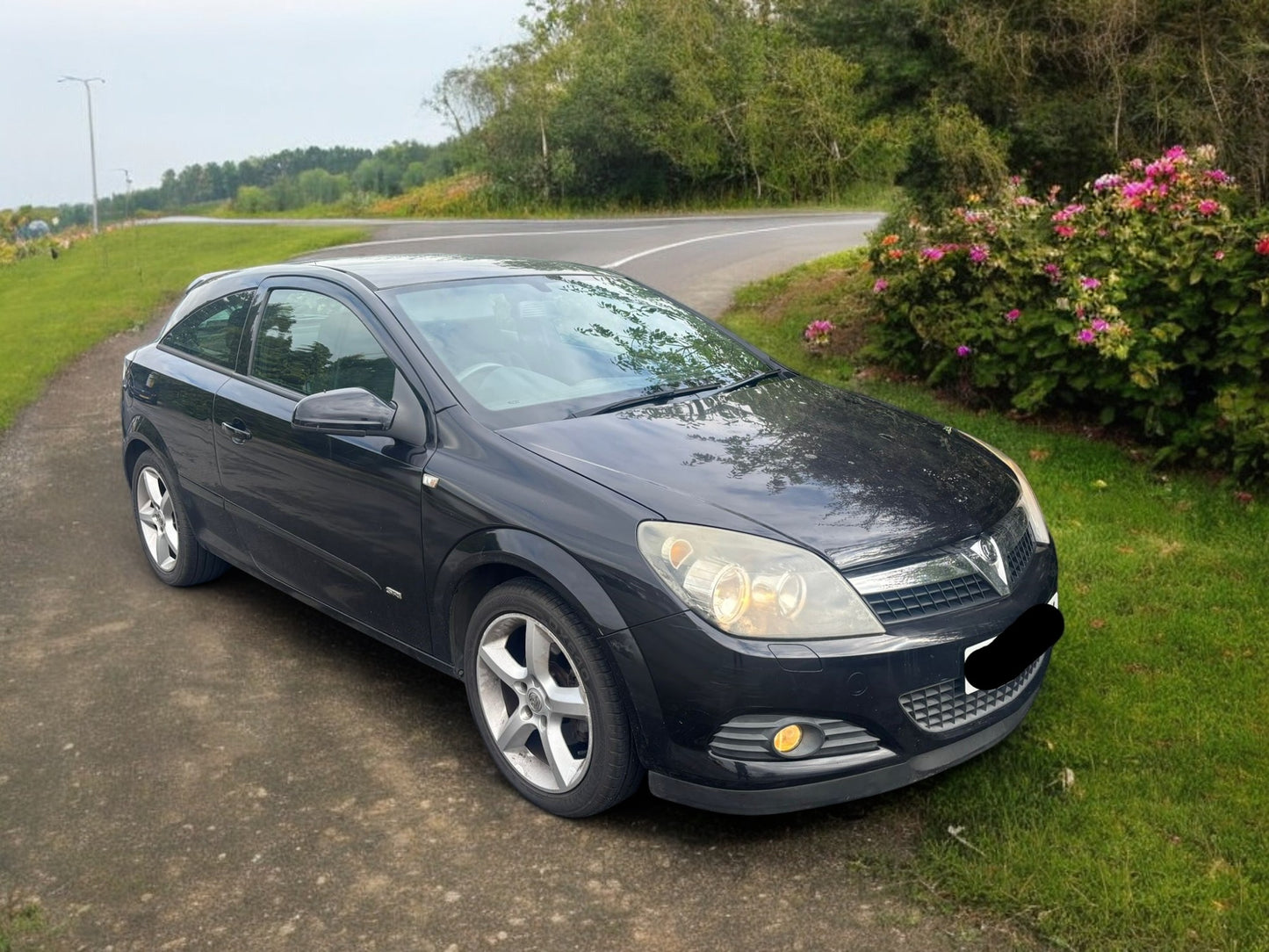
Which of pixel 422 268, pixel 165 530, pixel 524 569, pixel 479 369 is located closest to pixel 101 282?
pixel 165 530

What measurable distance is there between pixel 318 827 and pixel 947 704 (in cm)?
189

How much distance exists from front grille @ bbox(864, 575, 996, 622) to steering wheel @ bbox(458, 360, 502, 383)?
5.45 feet

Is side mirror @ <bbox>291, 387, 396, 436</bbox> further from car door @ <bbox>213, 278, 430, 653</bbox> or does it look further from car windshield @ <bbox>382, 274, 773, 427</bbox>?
car windshield @ <bbox>382, 274, 773, 427</bbox>

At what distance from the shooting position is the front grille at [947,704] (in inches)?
133

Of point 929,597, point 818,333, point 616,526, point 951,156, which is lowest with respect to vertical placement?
point 929,597

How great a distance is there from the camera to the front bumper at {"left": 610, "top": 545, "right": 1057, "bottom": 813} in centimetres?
327

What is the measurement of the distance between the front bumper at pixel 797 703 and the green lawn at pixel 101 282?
28.3 feet

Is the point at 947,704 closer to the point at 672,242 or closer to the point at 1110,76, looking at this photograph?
the point at 1110,76

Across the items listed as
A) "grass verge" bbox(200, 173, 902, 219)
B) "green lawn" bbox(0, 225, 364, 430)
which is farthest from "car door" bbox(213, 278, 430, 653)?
"grass verge" bbox(200, 173, 902, 219)

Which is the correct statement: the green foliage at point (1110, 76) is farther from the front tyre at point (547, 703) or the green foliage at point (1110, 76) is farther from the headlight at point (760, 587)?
the front tyre at point (547, 703)

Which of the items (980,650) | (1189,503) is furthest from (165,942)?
(1189,503)

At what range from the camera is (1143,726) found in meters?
4.12

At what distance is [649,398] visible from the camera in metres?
4.41

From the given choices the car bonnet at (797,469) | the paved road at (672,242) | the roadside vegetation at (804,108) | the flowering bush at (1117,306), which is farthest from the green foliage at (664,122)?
the car bonnet at (797,469)
